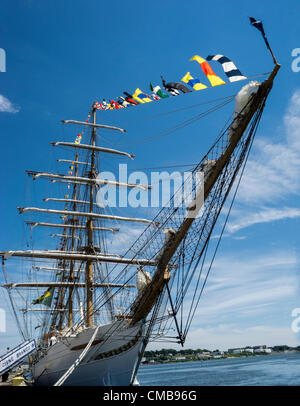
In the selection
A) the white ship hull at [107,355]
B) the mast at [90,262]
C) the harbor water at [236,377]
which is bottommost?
the harbor water at [236,377]

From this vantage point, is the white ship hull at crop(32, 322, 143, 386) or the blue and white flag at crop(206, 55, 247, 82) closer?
the blue and white flag at crop(206, 55, 247, 82)

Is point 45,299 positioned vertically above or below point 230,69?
below

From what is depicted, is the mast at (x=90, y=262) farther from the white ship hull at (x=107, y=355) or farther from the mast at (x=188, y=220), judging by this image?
the mast at (x=188, y=220)

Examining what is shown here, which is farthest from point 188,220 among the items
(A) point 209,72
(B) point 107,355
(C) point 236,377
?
(C) point 236,377

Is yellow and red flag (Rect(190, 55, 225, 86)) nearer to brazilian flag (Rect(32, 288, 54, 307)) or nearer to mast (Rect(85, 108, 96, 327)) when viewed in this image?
mast (Rect(85, 108, 96, 327))

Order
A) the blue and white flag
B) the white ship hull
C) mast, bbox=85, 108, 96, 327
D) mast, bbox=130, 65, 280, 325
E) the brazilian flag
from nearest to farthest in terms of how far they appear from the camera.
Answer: the blue and white flag
mast, bbox=130, 65, 280, 325
the white ship hull
mast, bbox=85, 108, 96, 327
the brazilian flag

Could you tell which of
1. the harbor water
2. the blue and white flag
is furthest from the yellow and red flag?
the harbor water

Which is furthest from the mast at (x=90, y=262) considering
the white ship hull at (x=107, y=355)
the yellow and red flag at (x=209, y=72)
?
the yellow and red flag at (x=209, y=72)

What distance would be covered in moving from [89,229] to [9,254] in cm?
633

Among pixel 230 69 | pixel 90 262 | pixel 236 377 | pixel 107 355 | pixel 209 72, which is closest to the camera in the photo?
pixel 230 69

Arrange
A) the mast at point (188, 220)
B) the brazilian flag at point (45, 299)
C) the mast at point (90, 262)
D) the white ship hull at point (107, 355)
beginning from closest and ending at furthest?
the mast at point (188, 220), the white ship hull at point (107, 355), the mast at point (90, 262), the brazilian flag at point (45, 299)

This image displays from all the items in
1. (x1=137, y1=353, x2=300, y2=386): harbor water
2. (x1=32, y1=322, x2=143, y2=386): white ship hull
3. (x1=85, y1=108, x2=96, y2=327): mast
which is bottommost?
(x1=137, y1=353, x2=300, y2=386): harbor water

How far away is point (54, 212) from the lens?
3222cm

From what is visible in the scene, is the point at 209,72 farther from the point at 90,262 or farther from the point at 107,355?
the point at 90,262
